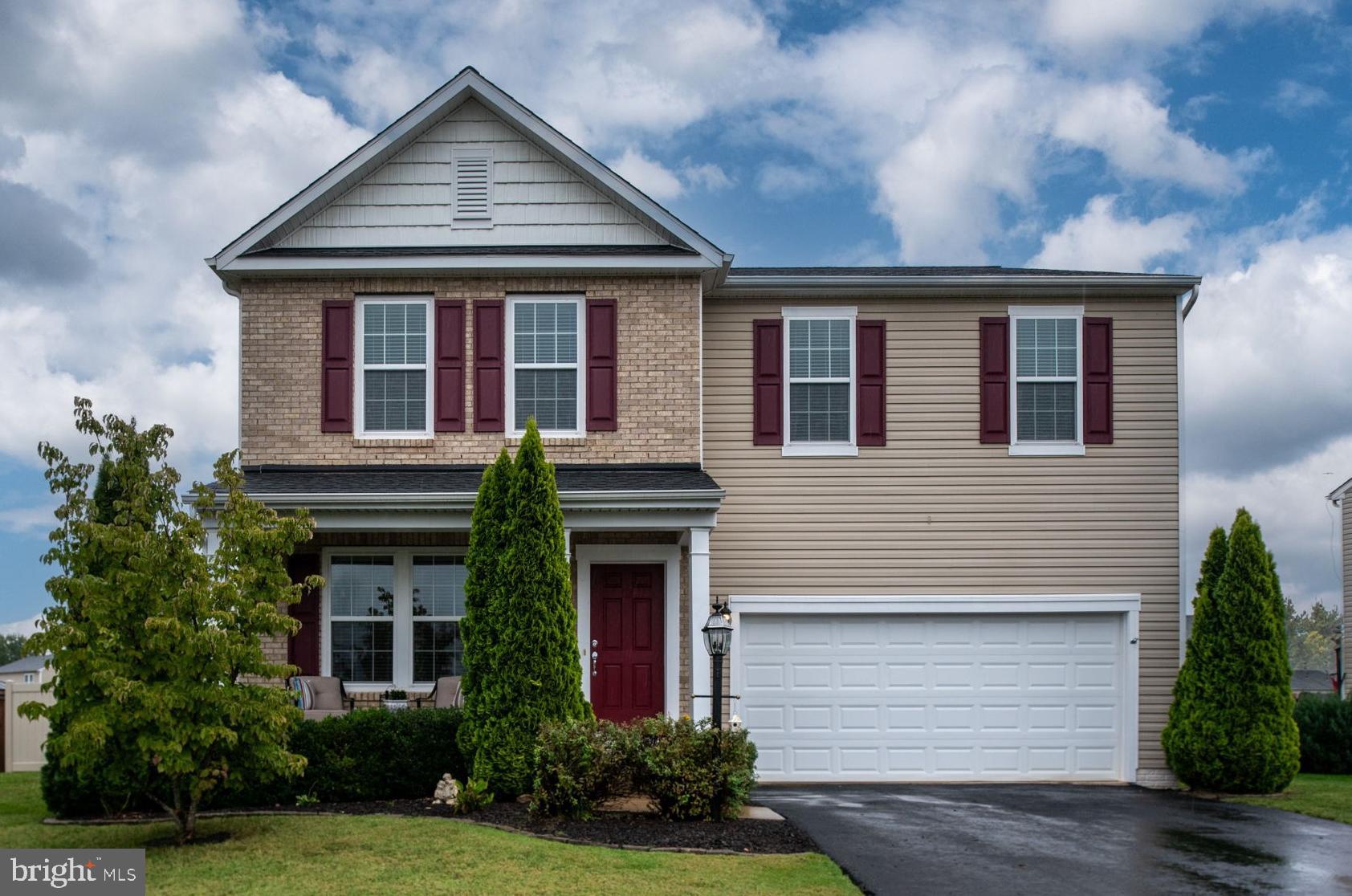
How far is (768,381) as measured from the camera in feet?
54.4

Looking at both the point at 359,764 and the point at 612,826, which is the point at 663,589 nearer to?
the point at 359,764

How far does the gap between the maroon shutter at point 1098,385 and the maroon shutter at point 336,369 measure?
9.16 metres

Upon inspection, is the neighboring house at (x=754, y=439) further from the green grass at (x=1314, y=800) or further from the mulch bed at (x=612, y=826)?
the mulch bed at (x=612, y=826)

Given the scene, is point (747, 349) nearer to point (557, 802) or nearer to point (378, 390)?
point (378, 390)

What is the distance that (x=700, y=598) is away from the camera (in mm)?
14359

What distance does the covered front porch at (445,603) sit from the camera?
15.5 meters

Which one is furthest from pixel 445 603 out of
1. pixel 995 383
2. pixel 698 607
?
pixel 995 383

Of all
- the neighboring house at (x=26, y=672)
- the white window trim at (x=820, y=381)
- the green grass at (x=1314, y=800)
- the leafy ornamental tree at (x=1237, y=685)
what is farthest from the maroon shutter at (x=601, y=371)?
the neighboring house at (x=26, y=672)

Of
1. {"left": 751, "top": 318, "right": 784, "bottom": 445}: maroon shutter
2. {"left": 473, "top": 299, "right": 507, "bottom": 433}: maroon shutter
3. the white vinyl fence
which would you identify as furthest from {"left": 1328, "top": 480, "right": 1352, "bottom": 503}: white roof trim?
the white vinyl fence

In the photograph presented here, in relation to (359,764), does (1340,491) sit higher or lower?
higher

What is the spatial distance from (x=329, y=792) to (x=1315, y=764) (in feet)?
47.5

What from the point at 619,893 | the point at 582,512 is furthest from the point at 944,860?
the point at 582,512

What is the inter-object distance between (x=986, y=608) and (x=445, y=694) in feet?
22.0

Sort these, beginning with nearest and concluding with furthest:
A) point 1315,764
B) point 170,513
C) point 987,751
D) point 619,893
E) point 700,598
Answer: point 619,893 < point 170,513 < point 700,598 < point 987,751 < point 1315,764
